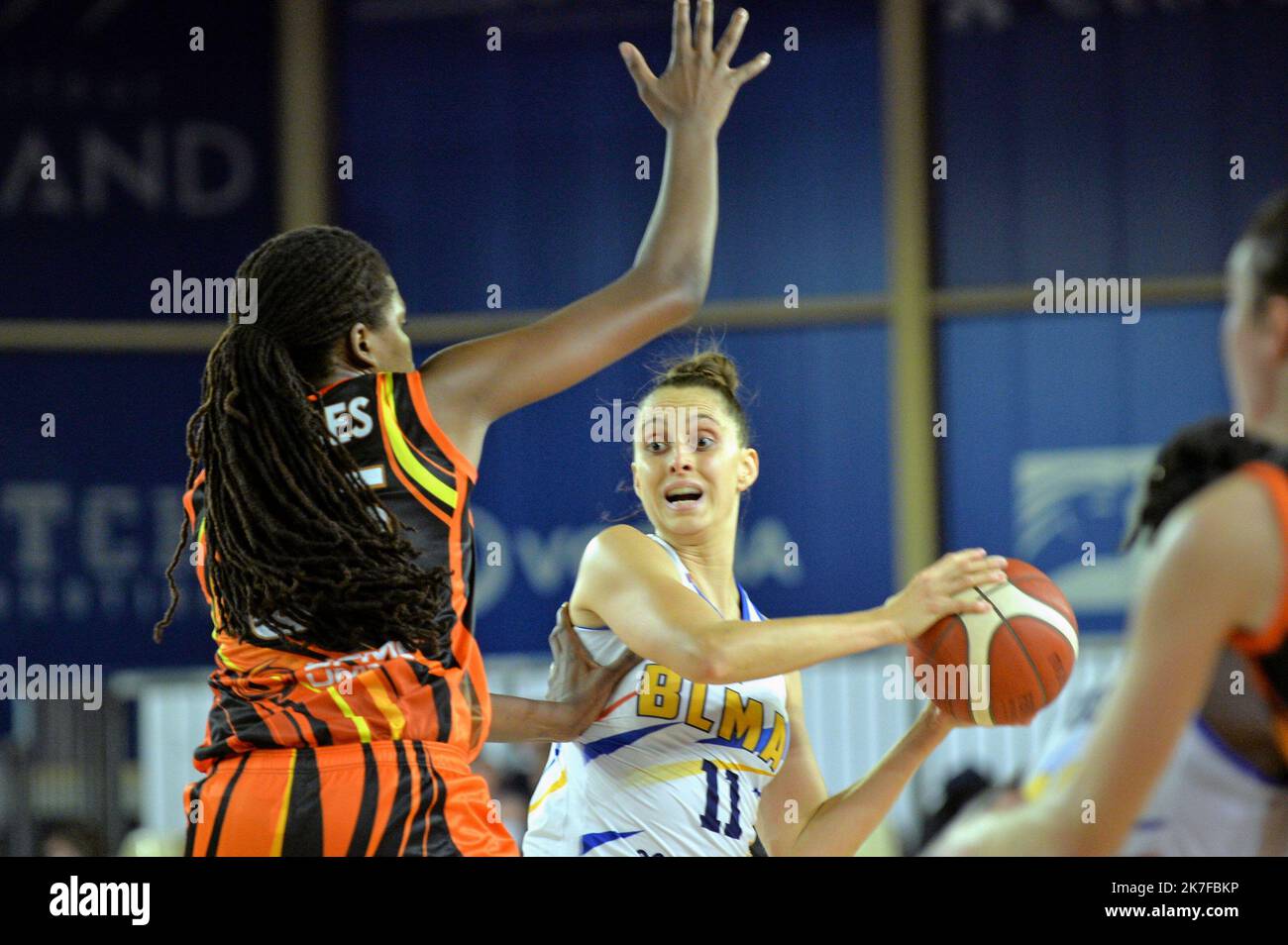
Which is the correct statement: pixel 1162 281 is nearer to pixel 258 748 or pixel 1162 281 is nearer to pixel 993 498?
pixel 993 498

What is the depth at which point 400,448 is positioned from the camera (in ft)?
7.84

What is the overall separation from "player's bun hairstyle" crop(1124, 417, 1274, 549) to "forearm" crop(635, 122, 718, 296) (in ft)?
2.41

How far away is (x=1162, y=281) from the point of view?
688cm

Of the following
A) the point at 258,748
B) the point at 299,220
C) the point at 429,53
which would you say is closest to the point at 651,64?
the point at 429,53

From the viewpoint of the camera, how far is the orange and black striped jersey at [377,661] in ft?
7.72

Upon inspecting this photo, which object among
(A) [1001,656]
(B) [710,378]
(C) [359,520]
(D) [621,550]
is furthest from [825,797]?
(C) [359,520]

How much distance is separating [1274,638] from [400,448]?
4.31 ft

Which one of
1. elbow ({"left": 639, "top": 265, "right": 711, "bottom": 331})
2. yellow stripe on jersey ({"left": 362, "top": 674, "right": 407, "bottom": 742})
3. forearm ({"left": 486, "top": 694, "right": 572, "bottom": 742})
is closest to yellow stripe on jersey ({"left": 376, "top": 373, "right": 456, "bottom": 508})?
yellow stripe on jersey ({"left": 362, "top": 674, "right": 407, "bottom": 742})

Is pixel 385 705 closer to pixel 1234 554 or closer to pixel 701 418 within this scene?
pixel 701 418

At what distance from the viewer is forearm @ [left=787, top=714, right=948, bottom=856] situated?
298 cm

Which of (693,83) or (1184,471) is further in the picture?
(693,83)

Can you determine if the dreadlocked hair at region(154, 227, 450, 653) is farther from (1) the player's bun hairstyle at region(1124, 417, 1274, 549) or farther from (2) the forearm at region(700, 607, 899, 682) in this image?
(1) the player's bun hairstyle at region(1124, 417, 1274, 549)

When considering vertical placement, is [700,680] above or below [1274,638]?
below
